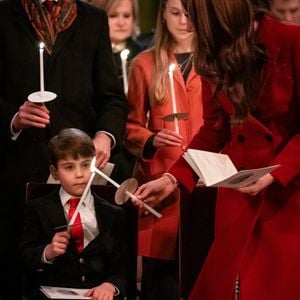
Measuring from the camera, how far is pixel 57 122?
3869mm

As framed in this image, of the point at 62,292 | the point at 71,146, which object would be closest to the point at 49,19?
the point at 71,146

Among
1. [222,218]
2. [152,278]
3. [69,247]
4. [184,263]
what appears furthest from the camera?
[152,278]

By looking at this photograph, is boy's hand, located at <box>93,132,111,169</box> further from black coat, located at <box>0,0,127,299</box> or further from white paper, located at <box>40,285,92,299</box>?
white paper, located at <box>40,285,92,299</box>

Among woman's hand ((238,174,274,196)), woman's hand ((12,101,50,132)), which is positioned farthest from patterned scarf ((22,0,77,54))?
woman's hand ((238,174,274,196))

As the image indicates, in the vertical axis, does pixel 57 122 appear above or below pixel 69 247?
above

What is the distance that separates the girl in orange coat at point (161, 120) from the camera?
164 inches

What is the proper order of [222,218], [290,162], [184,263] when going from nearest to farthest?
[290,162] < [222,218] < [184,263]

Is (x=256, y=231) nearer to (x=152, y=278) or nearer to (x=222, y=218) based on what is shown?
(x=222, y=218)

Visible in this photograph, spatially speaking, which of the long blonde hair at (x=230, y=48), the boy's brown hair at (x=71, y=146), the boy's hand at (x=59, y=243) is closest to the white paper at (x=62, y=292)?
the boy's hand at (x=59, y=243)

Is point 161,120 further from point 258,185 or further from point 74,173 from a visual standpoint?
point 258,185

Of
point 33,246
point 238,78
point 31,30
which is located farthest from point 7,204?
point 238,78

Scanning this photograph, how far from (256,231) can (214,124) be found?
486 millimetres

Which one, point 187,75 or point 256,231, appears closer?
point 256,231

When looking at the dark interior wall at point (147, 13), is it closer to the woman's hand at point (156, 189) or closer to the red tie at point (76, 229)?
the red tie at point (76, 229)
